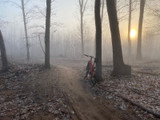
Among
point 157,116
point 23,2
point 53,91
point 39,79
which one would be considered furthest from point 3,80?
point 23,2

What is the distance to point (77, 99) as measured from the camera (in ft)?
19.9

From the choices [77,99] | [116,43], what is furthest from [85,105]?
[116,43]

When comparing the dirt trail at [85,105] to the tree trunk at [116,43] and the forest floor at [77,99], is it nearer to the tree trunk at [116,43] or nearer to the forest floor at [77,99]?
the forest floor at [77,99]

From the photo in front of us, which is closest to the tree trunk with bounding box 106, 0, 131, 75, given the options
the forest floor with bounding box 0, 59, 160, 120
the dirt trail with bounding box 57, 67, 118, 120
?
the forest floor with bounding box 0, 59, 160, 120

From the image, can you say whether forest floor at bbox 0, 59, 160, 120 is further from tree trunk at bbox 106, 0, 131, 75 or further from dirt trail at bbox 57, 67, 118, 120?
tree trunk at bbox 106, 0, 131, 75

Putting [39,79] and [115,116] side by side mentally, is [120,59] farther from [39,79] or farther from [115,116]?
[39,79]

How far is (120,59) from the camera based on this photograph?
8.69m

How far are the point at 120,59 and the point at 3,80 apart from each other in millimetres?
8469

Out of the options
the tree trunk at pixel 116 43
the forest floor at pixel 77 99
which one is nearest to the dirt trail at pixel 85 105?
the forest floor at pixel 77 99

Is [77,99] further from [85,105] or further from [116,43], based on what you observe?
[116,43]

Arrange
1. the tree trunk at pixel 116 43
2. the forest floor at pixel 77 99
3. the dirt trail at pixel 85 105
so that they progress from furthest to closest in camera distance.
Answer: the tree trunk at pixel 116 43 → the forest floor at pixel 77 99 → the dirt trail at pixel 85 105

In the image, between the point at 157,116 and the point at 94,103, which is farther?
the point at 94,103

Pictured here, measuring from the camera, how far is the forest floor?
477 cm

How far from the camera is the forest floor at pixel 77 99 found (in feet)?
15.6
